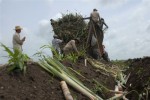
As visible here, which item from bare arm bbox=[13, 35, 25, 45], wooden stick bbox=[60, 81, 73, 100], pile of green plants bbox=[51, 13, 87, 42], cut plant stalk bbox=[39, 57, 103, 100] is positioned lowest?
wooden stick bbox=[60, 81, 73, 100]

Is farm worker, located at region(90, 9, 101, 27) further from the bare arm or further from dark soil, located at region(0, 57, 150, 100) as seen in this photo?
dark soil, located at region(0, 57, 150, 100)

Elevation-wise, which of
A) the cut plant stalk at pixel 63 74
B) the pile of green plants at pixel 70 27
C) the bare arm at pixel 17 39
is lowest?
the cut plant stalk at pixel 63 74

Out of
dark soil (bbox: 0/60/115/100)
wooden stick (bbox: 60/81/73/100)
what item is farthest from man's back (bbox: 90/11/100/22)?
wooden stick (bbox: 60/81/73/100)

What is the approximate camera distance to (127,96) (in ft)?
24.2

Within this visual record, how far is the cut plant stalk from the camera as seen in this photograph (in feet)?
23.3

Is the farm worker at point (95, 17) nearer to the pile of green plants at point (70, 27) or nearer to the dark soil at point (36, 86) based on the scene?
the pile of green plants at point (70, 27)

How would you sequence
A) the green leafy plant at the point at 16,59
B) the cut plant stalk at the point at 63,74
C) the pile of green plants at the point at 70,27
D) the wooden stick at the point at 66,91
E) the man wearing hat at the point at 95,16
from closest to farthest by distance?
the green leafy plant at the point at 16,59 → the wooden stick at the point at 66,91 → the cut plant stalk at the point at 63,74 → the man wearing hat at the point at 95,16 → the pile of green plants at the point at 70,27

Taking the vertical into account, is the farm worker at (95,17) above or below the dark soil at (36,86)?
above

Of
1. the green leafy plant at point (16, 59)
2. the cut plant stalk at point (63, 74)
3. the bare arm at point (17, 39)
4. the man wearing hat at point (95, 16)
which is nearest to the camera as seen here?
the green leafy plant at point (16, 59)

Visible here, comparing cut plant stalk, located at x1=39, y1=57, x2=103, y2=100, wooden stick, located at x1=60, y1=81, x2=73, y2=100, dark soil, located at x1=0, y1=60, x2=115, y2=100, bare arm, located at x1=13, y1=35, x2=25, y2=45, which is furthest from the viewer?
bare arm, located at x1=13, y1=35, x2=25, y2=45

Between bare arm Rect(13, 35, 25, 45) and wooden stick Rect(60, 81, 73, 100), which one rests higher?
bare arm Rect(13, 35, 25, 45)

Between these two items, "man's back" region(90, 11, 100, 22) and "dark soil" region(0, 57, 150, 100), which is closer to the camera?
"dark soil" region(0, 57, 150, 100)

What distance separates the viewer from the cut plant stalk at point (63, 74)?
23.3ft

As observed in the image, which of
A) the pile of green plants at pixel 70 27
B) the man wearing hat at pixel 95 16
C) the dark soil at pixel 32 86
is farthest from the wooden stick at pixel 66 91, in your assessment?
the pile of green plants at pixel 70 27
